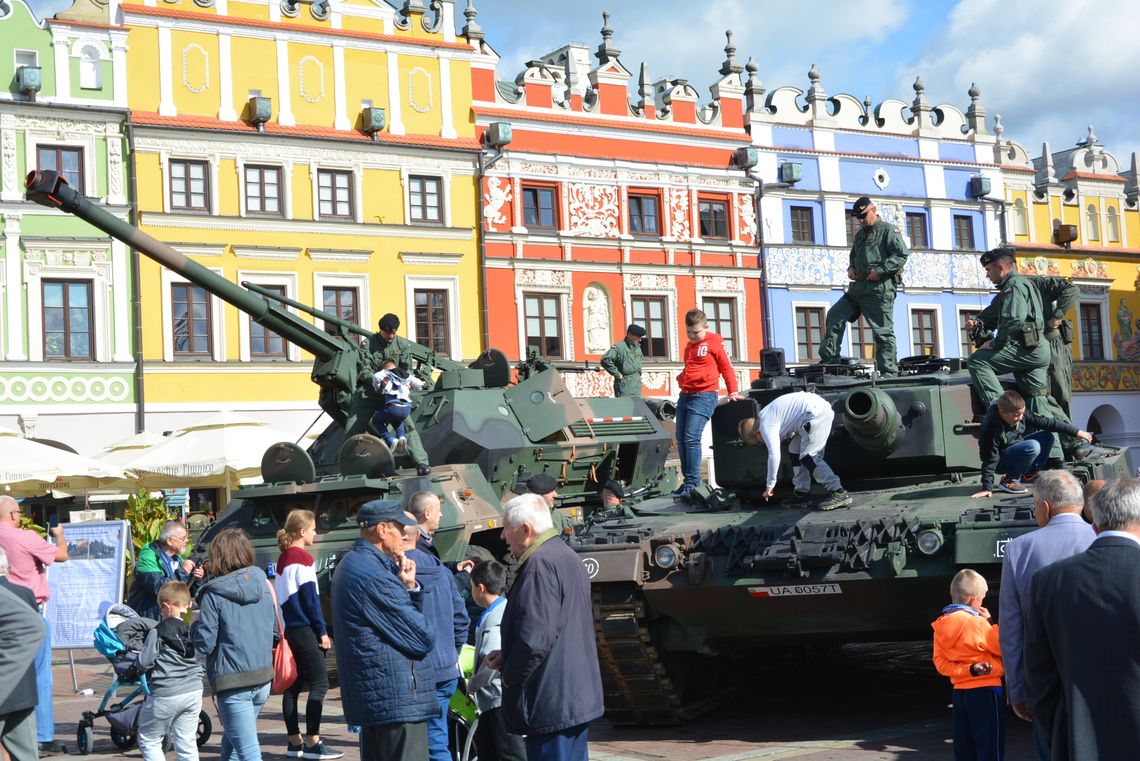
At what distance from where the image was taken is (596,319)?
3177 cm

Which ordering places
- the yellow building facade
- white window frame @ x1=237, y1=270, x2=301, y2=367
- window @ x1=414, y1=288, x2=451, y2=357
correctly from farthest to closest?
window @ x1=414, y1=288, x2=451, y2=357 → white window frame @ x1=237, y1=270, x2=301, y2=367 → the yellow building facade

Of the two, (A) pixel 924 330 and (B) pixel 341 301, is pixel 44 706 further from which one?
(A) pixel 924 330

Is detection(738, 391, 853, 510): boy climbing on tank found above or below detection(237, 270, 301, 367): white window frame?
below

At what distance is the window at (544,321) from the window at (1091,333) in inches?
582

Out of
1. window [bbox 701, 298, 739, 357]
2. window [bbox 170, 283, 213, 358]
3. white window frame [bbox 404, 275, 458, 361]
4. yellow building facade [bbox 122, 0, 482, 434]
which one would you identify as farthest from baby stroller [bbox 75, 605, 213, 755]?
window [bbox 701, 298, 739, 357]

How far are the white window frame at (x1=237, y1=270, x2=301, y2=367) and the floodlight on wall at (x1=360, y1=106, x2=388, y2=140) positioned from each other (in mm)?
3126

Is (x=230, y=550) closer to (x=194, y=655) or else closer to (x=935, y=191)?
(x=194, y=655)

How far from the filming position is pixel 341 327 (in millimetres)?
16797

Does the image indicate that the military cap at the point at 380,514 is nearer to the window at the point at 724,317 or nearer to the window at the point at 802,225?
the window at the point at 724,317

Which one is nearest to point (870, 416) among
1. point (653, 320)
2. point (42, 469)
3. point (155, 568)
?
point (155, 568)

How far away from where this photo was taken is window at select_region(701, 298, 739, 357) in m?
33.2

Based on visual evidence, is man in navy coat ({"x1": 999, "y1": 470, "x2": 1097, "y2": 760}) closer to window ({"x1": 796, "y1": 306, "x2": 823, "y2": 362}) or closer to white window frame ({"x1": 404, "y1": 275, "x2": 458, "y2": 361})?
white window frame ({"x1": 404, "y1": 275, "x2": 458, "y2": 361})

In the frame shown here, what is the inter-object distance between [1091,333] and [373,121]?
64.6 ft

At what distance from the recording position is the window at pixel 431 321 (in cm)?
2986
